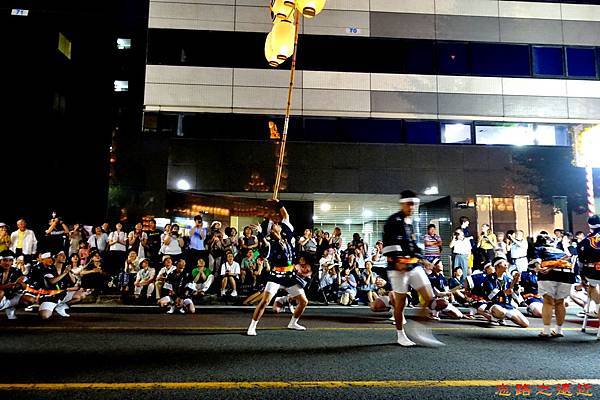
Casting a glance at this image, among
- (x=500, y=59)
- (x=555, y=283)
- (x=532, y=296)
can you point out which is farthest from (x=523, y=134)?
(x=555, y=283)

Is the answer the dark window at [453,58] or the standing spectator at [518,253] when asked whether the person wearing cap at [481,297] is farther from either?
the dark window at [453,58]

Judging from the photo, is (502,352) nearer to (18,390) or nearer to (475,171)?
(18,390)

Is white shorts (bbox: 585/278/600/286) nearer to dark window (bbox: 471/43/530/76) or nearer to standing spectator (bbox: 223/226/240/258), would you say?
standing spectator (bbox: 223/226/240/258)

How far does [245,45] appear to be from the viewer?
52.3ft

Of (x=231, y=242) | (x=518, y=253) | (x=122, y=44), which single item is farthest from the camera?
(x=122, y=44)

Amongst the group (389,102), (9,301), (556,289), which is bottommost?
(9,301)

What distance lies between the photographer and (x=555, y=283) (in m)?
7.07

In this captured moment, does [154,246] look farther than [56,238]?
No

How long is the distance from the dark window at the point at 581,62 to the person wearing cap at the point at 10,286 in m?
19.9

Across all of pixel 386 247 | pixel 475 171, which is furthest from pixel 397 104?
pixel 386 247

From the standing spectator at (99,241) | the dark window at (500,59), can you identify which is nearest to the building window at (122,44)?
the standing spectator at (99,241)

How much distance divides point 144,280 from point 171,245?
1.26 m

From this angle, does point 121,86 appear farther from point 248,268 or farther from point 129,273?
Answer: point 248,268

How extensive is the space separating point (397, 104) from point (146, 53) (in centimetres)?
996
